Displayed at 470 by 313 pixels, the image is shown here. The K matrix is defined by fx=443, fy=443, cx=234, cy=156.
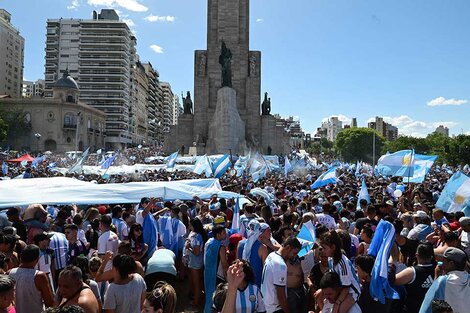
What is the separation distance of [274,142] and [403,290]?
4883 centimetres

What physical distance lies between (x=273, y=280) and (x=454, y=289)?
1.63 metres

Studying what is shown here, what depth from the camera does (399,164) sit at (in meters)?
14.3

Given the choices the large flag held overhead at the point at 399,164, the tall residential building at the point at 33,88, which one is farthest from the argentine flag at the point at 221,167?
the tall residential building at the point at 33,88

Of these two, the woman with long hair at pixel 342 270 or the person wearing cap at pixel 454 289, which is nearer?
the woman with long hair at pixel 342 270

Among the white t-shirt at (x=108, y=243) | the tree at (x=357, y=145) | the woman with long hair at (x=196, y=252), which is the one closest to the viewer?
the white t-shirt at (x=108, y=243)

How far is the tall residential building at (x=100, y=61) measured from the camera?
82.8m

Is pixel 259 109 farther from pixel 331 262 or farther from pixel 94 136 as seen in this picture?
pixel 331 262

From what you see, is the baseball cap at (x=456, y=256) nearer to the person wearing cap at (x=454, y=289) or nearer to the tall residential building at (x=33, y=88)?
the person wearing cap at (x=454, y=289)

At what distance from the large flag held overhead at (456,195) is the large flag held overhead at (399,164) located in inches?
202

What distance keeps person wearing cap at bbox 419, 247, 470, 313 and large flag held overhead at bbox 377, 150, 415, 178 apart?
32.7 feet

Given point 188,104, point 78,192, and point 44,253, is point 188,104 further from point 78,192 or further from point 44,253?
point 44,253

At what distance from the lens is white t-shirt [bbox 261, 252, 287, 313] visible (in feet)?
14.5

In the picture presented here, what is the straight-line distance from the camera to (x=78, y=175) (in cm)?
2027

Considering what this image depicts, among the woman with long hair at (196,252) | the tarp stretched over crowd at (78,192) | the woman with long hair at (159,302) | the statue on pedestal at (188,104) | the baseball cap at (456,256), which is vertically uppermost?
the statue on pedestal at (188,104)
